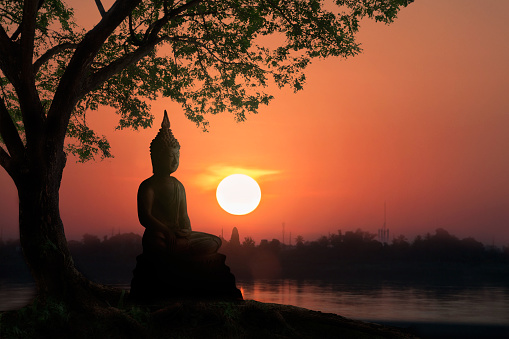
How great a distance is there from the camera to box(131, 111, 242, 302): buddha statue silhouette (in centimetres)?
1176

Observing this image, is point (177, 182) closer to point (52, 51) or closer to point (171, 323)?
point (171, 323)

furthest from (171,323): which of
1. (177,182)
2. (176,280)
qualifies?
(177,182)

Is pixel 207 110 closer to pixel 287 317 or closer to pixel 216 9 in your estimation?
pixel 216 9

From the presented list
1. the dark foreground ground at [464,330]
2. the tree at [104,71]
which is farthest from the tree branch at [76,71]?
the dark foreground ground at [464,330]

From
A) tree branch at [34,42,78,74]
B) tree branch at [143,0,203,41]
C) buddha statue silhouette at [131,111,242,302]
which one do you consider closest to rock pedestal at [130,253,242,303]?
buddha statue silhouette at [131,111,242,302]

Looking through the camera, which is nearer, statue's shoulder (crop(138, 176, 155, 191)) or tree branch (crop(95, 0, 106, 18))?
statue's shoulder (crop(138, 176, 155, 191))

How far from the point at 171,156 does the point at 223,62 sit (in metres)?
5.58

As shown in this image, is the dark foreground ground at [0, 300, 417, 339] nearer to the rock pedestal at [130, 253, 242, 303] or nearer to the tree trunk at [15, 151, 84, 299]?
the rock pedestal at [130, 253, 242, 303]

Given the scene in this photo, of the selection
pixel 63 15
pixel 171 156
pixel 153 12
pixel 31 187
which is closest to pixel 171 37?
pixel 153 12

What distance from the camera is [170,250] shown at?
1184cm

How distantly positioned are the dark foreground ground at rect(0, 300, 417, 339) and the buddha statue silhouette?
38cm

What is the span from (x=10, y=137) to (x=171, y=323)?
224 inches

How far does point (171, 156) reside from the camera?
41.5 ft

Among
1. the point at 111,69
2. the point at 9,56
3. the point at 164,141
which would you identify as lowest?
the point at 164,141
